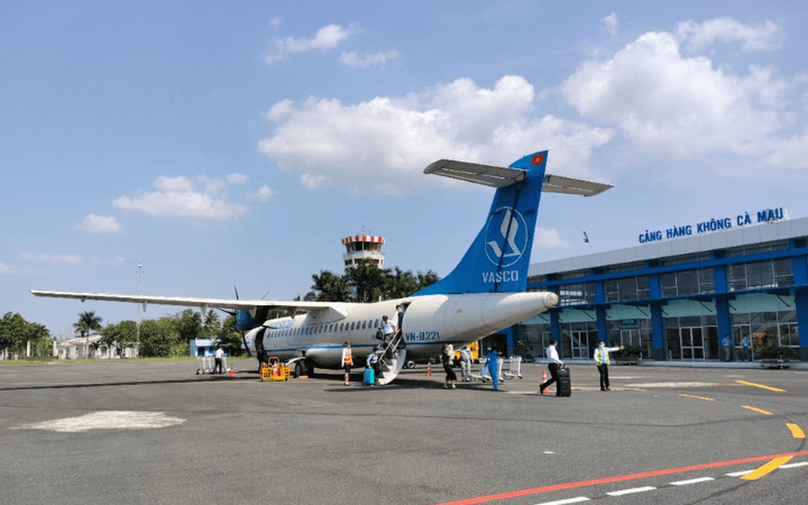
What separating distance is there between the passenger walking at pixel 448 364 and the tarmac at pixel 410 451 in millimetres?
3663

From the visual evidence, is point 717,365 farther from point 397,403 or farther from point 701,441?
point 701,441

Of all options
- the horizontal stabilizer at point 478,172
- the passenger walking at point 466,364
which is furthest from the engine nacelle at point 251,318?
the horizontal stabilizer at point 478,172

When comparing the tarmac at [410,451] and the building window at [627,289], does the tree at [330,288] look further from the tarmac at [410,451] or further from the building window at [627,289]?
the tarmac at [410,451]

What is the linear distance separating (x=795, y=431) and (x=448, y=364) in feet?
38.6

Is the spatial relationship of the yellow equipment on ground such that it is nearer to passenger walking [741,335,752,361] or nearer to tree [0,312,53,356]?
passenger walking [741,335,752,361]

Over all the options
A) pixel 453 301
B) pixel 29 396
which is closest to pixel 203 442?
pixel 453 301

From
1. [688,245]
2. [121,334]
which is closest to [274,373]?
[688,245]

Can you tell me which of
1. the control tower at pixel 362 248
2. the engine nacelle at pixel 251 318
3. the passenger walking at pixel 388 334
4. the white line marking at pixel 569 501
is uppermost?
the control tower at pixel 362 248

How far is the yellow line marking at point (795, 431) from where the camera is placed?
10.4 meters

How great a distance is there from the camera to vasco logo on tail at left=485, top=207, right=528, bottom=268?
20.9 m

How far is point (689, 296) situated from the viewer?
4497 cm

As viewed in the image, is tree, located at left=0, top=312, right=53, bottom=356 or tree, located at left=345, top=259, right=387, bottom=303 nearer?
tree, located at left=345, top=259, right=387, bottom=303

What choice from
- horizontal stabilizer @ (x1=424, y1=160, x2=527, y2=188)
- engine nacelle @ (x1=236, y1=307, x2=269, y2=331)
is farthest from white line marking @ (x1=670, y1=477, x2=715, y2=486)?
engine nacelle @ (x1=236, y1=307, x2=269, y2=331)

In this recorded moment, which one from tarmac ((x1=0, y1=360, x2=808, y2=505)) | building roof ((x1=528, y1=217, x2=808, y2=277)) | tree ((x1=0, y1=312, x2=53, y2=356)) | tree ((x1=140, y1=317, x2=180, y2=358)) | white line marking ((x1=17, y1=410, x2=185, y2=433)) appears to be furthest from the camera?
tree ((x1=140, y1=317, x2=180, y2=358))
